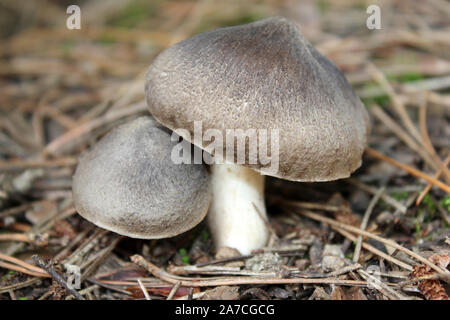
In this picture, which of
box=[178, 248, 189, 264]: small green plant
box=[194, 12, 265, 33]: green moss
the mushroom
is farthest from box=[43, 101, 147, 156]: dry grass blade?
box=[194, 12, 265, 33]: green moss

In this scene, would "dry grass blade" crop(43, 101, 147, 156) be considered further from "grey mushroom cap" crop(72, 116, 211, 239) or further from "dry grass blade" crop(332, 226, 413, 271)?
"dry grass blade" crop(332, 226, 413, 271)

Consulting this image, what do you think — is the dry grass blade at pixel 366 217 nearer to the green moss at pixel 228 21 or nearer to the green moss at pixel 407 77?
the green moss at pixel 407 77

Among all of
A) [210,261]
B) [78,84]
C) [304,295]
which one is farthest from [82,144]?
[304,295]

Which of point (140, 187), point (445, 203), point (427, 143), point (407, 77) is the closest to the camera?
point (140, 187)

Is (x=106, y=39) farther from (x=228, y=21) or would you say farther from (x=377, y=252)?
(x=377, y=252)

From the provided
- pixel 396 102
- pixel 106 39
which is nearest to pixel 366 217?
pixel 396 102

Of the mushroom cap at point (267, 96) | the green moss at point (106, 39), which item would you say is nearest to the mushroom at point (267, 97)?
the mushroom cap at point (267, 96)

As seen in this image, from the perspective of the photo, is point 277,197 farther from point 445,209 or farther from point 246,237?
point 445,209
